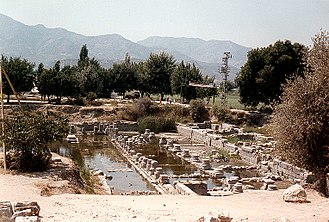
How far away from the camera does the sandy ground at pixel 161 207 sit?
12.5 m

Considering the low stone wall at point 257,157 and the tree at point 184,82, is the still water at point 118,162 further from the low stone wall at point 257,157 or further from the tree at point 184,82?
the tree at point 184,82

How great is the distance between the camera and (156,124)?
4544 centimetres

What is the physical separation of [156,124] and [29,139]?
26781 millimetres

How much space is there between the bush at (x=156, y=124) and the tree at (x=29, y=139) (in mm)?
24830

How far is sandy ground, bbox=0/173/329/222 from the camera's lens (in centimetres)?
1252

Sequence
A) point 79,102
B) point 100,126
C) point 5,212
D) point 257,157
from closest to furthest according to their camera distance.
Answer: point 5,212, point 257,157, point 100,126, point 79,102

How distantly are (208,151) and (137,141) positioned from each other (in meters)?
6.79

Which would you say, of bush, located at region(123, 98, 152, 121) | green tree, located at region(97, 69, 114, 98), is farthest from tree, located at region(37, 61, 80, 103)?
green tree, located at region(97, 69, 114, 98)

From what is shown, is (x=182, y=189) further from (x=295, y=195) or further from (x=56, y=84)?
(x=56, y=84)

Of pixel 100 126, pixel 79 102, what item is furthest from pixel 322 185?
pixel 79 102

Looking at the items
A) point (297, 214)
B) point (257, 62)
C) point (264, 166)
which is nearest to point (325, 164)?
point (297, 214)

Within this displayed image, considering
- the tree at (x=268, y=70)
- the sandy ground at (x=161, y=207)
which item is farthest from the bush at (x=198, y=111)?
the sandy ground at (x=161, y=207)

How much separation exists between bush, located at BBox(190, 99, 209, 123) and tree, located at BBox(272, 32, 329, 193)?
32724 mm

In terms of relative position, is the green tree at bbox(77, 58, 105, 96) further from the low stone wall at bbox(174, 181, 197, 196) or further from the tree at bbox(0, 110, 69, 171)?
the low stone wall at bbox(174, 181, 197, 196)
